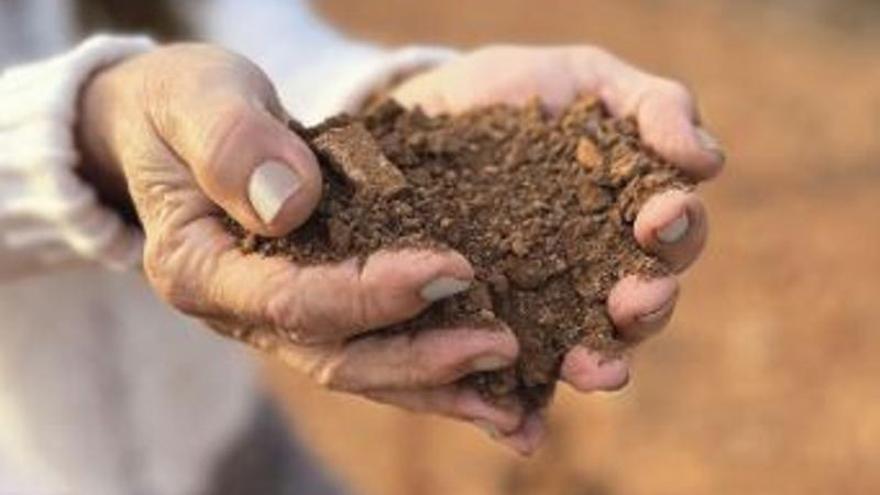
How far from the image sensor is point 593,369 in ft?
4.21

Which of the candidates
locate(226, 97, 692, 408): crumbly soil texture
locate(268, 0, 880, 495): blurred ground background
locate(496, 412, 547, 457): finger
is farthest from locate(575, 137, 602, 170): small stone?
locate(268, 0, 880, 495): blurred ground background

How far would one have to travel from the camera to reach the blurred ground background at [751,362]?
11.2 feet

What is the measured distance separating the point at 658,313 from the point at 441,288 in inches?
7.9

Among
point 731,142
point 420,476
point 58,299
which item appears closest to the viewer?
point 58,299

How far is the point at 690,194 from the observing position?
1.32m

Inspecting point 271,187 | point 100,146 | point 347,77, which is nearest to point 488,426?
point 271,187

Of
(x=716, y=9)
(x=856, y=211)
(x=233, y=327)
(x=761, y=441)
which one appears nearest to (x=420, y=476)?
(x=761, y=441)

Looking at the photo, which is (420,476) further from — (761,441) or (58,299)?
(58,299)

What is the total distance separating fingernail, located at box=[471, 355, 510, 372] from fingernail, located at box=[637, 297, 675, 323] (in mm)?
122

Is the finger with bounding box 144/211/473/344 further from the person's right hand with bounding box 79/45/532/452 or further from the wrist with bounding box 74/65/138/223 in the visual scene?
the wrist with bounding box 74/65/138/223

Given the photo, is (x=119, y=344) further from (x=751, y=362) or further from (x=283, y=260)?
(x=751, y=362)

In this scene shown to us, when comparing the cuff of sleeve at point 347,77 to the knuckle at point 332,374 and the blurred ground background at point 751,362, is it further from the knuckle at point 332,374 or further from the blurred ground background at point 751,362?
the blurred ground background at point 751,362

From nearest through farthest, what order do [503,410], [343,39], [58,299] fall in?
[503,410]
[58,299]
[343,39]

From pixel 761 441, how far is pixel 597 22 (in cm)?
238
